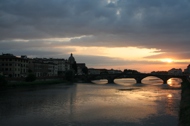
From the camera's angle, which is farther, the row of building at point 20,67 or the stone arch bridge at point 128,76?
the stone arch bridge at point 128,76

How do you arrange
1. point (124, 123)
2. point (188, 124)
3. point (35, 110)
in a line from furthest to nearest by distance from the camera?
point (35, 110)
point (124, 123)
point (188, 124)

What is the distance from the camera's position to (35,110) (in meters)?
25.3

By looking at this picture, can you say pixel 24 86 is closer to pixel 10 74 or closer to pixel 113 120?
pixel 10 74

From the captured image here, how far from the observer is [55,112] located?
24000 millimetres

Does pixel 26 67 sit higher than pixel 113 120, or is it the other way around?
pixel 26 67

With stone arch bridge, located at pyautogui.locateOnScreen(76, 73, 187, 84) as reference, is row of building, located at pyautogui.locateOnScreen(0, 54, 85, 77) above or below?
above

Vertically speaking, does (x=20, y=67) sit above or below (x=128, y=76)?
above

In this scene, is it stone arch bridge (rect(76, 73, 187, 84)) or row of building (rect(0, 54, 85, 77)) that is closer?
row of building (rect(0, 54, 85, 77))

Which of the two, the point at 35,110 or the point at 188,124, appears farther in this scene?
the point at 35,110

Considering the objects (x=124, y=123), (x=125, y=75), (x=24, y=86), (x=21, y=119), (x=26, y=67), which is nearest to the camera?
(x=124, y=123)

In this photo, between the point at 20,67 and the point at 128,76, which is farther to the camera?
the point at 128,76

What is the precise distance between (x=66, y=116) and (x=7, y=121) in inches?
189

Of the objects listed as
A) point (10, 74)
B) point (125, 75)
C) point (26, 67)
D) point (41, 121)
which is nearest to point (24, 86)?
point (10, 74)

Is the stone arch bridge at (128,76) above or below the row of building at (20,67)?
below
